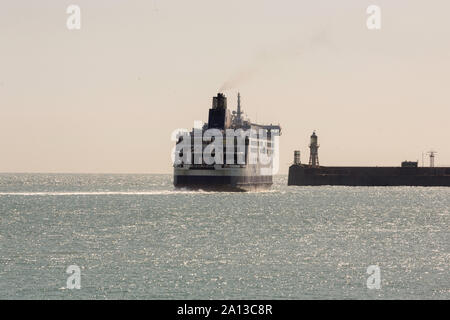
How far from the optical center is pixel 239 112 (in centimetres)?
15262

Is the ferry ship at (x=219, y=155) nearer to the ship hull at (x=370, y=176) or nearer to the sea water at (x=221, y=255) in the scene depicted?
the sea water at (x=221, y=255)

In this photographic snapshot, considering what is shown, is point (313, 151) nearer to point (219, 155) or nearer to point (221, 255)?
point (219, 155)

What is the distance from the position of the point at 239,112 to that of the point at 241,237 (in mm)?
96165

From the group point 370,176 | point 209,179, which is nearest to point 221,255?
point 209,179

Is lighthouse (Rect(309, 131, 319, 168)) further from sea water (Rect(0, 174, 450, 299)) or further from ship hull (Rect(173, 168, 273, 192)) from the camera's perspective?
sea water (Rect(0, 174, 450, 299))

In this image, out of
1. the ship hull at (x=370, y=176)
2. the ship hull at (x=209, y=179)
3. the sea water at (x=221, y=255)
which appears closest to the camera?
the sea water at (x=221, y=255)

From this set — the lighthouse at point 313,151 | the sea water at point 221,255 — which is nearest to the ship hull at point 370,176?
the lighthouse at point 313,151

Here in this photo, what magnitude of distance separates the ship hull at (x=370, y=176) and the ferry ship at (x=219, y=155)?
149ft

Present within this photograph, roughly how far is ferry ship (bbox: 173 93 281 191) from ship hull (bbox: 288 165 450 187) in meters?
45.3

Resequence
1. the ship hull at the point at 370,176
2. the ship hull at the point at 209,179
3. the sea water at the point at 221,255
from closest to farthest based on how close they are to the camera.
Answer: the sea water at the point at 221,255
the ship hull at the point at 209,179
the ship hull at the point at 370,176

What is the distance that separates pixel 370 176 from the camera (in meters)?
186

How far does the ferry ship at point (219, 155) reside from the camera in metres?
118

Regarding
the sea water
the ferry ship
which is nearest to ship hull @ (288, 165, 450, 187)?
the ferry ship
